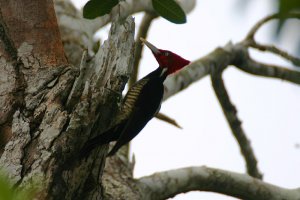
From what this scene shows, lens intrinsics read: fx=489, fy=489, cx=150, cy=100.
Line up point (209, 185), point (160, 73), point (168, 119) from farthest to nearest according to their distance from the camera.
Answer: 1. point (168, 119)
2. point (209, 185)
3. point (160, 73)

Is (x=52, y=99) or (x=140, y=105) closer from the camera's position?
(x=52, y=99)

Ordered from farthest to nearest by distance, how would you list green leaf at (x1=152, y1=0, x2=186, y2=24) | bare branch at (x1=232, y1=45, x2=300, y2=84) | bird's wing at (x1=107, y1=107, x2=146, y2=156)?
bare branch at (x1=232, y1=45, x2=300, y2=84) → bird's wing at (x1=107, y1=107, x2=146, y2=156) → green leaf at (x1=152, y1=0, x2=186, y2=24)

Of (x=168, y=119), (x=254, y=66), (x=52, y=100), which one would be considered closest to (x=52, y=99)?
(x=52, y=100)

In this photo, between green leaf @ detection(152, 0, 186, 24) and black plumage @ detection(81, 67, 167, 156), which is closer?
green leaf @ detection(152, 0, 186, 24)

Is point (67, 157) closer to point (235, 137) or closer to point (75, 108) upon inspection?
point (75, 108)

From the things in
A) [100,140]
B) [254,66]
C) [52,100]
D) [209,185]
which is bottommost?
[209,185]

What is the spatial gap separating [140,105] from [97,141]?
0.81 m

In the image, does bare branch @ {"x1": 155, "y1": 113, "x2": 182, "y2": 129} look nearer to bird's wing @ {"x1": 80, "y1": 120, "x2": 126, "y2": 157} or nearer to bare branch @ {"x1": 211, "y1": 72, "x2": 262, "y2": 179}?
bare branch @ {"x1": 211, "y1": 72, "x2": 262, "y2": 179}

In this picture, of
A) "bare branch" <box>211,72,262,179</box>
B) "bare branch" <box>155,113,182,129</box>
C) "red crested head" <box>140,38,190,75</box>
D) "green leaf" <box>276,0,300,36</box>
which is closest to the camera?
"green leaf" <box>276,0,300,36</box>

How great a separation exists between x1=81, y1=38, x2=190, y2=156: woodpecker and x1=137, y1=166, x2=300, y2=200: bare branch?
66 cm

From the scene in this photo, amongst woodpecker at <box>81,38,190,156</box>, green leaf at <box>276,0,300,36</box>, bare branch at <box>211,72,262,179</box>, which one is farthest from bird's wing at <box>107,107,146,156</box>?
green leaf at <box>276,0,300,36</box>

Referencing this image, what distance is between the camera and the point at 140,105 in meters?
3.01

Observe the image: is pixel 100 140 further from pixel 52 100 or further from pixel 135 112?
pixel 135 112

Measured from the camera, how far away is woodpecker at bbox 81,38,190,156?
7.82 ft
